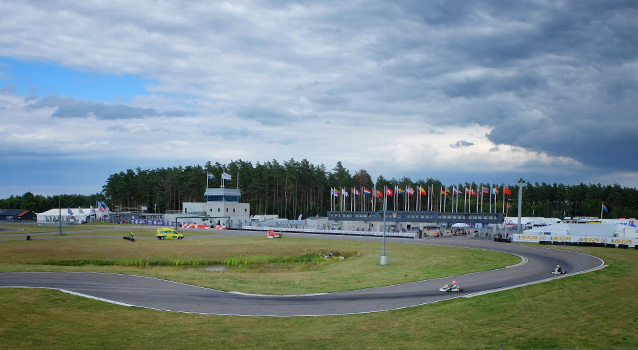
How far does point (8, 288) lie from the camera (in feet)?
84.4

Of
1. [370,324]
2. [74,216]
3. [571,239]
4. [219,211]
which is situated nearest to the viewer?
[370,324]

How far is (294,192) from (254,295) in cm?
12708

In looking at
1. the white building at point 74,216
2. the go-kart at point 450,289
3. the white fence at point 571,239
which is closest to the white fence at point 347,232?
the white fence at point 571,239

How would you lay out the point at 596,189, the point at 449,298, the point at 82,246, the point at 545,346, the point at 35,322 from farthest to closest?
the point at 596,189 < the point at 82,246 < the point at 449,298 < the point at 35,322 < the point at 545,346

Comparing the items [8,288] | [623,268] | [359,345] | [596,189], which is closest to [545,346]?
[359,345]

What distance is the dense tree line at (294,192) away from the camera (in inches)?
5915

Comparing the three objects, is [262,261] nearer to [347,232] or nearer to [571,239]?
[347,232]

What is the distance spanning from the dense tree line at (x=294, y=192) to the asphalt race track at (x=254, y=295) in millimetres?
106416

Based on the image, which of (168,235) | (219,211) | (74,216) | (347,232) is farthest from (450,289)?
(74,216)

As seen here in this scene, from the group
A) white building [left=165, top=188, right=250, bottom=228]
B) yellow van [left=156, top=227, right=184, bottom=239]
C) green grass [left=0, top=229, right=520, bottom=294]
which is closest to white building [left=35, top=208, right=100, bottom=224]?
white building [left=165, top=188, right=250, bottom=228]

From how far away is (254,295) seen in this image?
27.2 meters

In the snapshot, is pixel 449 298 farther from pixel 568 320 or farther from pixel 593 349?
pixel 593 349

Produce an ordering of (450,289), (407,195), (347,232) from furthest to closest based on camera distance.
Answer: (407,195) → (347,232) → (450,289)

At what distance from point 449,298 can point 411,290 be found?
11.6 ft
